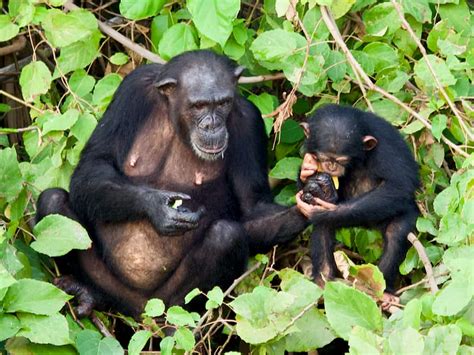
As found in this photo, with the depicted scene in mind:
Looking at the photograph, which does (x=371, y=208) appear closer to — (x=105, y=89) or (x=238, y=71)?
(x=238, y=71)

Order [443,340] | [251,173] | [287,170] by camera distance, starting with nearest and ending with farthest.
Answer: [443,340]
[251,173]
[287,170]

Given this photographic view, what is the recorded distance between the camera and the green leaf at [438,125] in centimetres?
754

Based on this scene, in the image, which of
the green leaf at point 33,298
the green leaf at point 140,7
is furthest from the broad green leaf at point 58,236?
the green leaf at point 140,7

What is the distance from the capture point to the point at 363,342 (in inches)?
217

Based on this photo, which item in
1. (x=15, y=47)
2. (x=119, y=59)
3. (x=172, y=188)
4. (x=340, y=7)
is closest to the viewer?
(x=340, y=7)

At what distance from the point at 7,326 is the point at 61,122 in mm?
2115

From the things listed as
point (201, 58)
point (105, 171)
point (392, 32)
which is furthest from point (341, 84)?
point (105, 171)

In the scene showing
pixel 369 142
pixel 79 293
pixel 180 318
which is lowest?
pixel 79 293

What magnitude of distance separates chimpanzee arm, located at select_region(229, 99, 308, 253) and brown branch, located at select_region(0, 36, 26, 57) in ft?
7.82

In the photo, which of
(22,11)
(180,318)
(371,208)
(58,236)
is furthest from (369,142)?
(22,11)

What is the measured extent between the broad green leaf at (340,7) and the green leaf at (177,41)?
1.06 m

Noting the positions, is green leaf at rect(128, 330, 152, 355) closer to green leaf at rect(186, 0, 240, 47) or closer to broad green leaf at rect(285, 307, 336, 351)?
broad green leaf at rect(285, 307, 336, 351)

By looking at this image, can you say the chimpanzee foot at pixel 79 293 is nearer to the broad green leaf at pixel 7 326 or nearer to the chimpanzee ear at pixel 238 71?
the broad green leaf at pixel 7 326

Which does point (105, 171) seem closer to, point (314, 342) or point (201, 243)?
point (201, 243)
